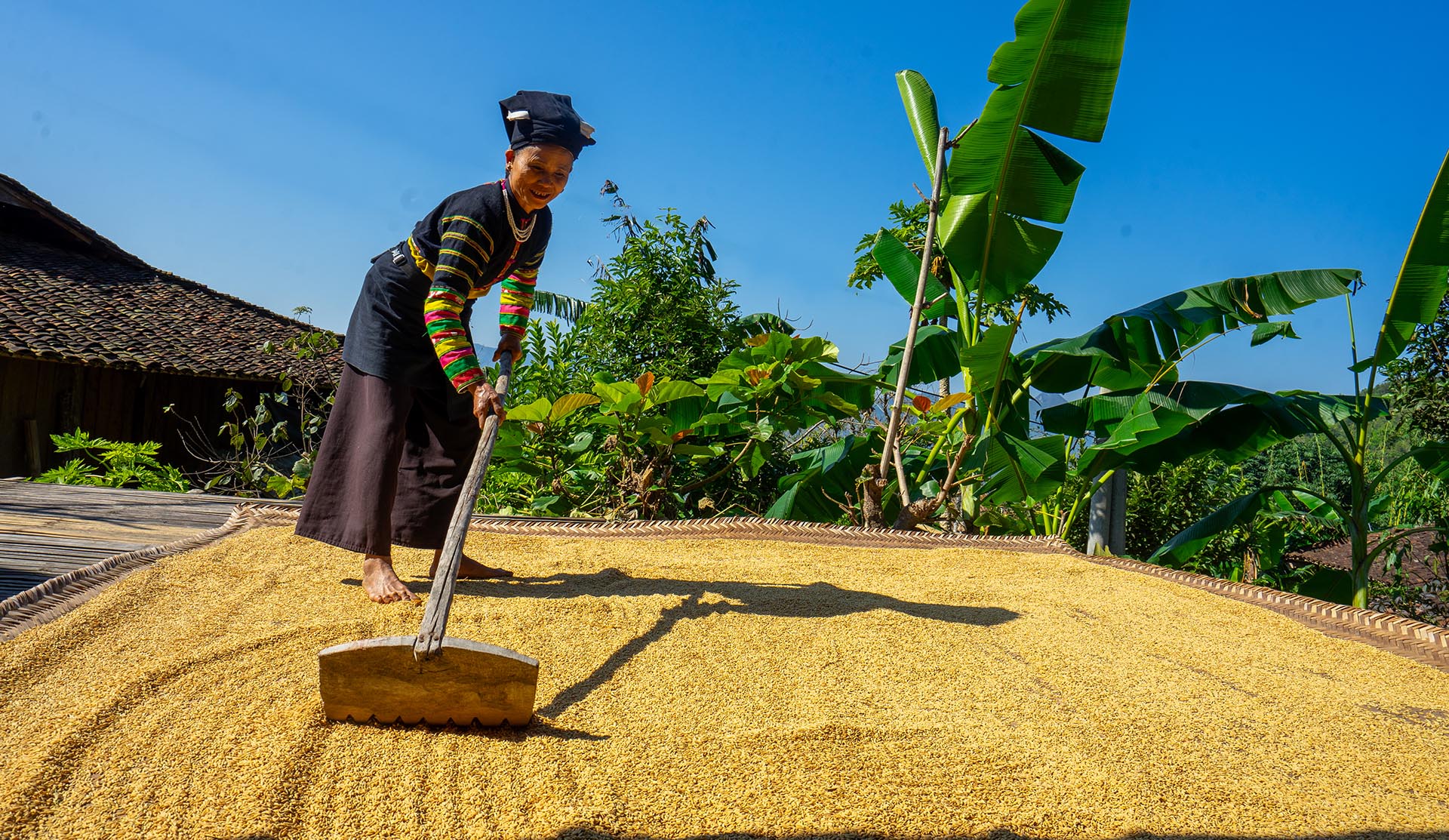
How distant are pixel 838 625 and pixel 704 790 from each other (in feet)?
2.82

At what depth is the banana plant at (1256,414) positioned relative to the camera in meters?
3.47

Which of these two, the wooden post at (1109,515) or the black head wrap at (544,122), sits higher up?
the black head wrap at (544,122)

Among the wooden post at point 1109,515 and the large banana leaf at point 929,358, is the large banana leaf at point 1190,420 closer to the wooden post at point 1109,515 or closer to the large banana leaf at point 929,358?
the wooden post at point 1109,515

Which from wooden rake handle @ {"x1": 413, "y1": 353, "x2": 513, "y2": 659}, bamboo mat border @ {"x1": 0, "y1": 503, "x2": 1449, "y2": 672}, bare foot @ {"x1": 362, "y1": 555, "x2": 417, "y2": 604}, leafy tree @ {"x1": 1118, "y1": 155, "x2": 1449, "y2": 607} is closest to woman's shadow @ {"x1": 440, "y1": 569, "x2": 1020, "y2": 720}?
bare foot @ {"x1": 362, "y1": 555, "x2": 417, "y2": 604}

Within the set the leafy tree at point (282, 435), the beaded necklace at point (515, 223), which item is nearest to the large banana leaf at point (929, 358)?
the beaded necklace at point (515, 223)

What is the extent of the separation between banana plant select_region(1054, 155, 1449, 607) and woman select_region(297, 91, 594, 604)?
7.46ft

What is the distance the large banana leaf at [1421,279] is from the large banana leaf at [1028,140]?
1346 mm

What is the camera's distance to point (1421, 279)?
11.6ft

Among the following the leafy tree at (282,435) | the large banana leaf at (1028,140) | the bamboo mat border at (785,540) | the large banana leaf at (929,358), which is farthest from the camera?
the leafy tree at (282,435)

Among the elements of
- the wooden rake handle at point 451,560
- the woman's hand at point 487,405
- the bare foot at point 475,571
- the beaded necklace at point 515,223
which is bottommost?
the bare foot at point 475,571

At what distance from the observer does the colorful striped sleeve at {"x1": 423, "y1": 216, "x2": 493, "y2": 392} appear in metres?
2.04

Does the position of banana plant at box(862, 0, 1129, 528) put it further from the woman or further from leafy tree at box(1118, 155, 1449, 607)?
the woman

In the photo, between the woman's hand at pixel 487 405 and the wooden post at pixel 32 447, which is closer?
the woman's hand at pixel 487 405

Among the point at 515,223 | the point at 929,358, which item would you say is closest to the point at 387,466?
the point at 515,223
